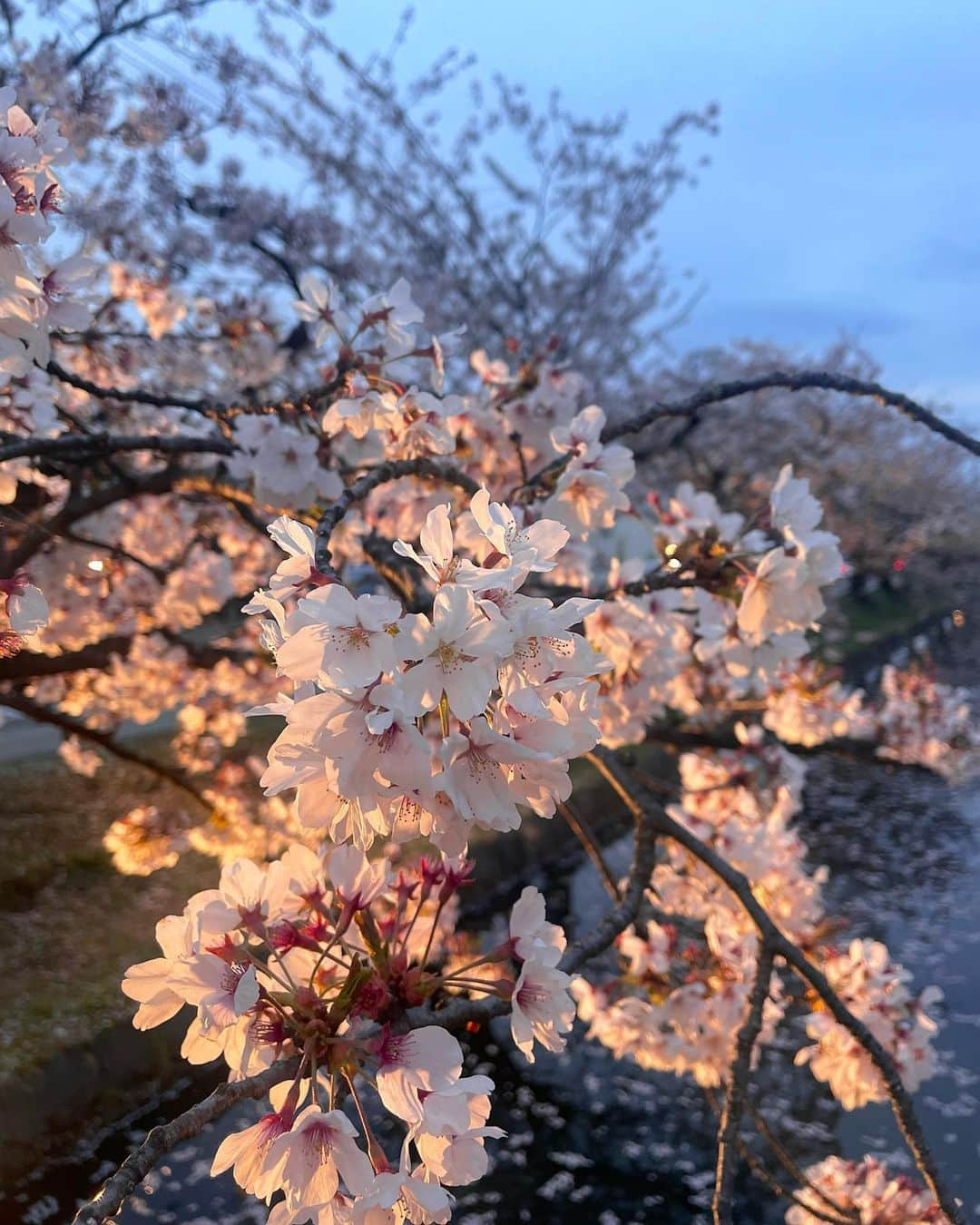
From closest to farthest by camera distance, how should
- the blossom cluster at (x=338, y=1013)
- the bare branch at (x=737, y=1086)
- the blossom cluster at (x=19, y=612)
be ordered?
the blossom cluster at (x=338, y=1013)
the blossom cluster at (x=19, y=612)
the bare branch at (x=737, y=1086)

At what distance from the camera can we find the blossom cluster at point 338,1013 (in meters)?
0.80

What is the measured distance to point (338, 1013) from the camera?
0.89 metres

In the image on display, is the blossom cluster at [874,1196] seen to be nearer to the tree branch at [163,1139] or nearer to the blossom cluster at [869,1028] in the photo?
the blossom cluster at [869,1028]

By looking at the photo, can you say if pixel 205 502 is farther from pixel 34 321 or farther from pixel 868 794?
pixel 868 794

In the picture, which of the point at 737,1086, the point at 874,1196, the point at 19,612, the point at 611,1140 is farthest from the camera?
the point at 611,1140

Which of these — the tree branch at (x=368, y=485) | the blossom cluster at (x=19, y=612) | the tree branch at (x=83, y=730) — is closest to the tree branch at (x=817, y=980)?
the tree branch at (x=368, y=485)

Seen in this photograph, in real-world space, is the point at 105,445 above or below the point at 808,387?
below

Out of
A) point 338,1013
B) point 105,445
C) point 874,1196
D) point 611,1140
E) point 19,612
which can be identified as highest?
point 105,445

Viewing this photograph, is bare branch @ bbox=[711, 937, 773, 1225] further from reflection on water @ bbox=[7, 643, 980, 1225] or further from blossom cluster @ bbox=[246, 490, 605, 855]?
reflection on water @ bbox=[7, 643, 980, 1225]

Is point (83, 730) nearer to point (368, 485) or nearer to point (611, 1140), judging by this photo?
point (368, 485)

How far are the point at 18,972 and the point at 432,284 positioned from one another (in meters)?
8.70

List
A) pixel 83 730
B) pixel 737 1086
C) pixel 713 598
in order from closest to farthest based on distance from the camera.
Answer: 1. pixel 737 1086
2. pixel 713 598
3. pixel 83 730

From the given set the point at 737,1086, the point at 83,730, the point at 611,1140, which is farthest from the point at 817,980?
the point at 611,1140

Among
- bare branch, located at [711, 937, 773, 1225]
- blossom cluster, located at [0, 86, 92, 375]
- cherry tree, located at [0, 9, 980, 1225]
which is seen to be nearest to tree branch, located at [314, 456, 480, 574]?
cherry tree, located at [0, 9, 980, 1225]
